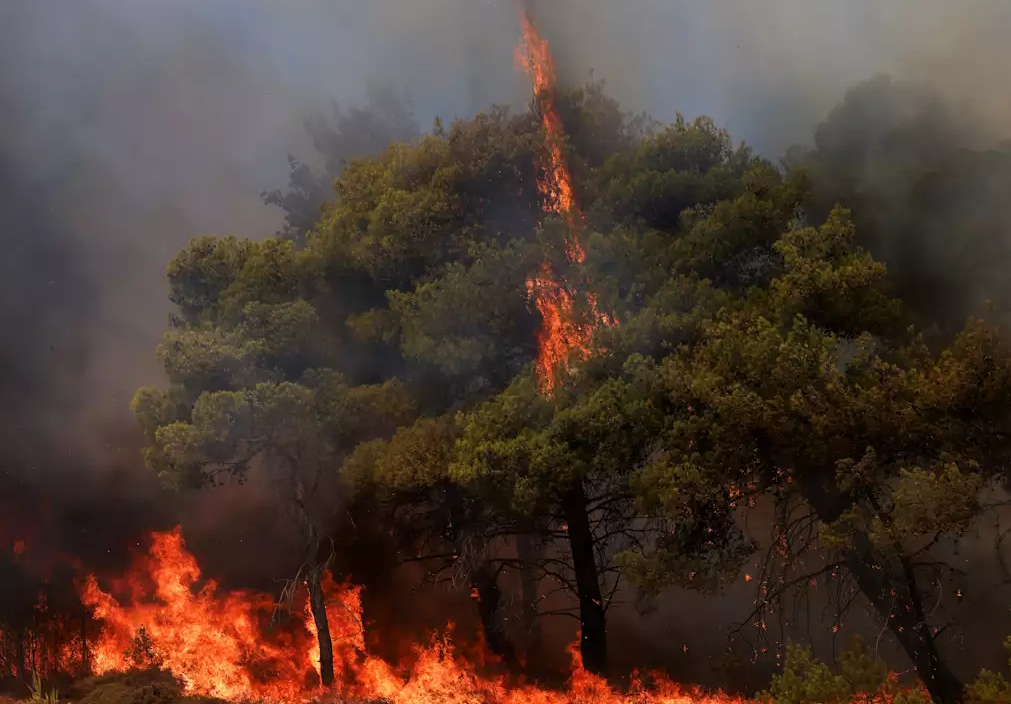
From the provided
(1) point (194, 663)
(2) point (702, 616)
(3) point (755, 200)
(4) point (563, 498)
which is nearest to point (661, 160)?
(3) point (755, 200)

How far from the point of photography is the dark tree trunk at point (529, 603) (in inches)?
731

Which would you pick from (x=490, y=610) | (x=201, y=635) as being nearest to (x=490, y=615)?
(x=490, y=610)

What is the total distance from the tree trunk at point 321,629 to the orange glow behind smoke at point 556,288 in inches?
253

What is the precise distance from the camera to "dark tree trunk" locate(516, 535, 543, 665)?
18.6m

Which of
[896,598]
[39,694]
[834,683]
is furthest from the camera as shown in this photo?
[39,694]

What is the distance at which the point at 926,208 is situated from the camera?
13.3 meters

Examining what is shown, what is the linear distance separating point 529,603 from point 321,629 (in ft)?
18.0

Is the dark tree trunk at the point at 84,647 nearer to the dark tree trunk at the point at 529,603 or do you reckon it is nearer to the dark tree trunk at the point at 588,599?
the dark tree trunk at the point at 529,603

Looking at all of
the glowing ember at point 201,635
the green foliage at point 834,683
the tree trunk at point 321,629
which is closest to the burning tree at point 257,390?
the tree trunk at point 321,629

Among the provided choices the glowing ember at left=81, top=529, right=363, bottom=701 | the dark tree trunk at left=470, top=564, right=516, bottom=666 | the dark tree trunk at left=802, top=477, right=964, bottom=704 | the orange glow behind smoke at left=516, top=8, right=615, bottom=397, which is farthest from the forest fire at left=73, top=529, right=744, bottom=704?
the orange glow behind smoke at left=516, top=8, right=615, bottom=397

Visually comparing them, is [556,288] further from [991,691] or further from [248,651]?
[248,651]

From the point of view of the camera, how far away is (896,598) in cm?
1212

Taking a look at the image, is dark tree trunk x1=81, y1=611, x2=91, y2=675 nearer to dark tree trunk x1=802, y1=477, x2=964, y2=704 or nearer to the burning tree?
the burning tree

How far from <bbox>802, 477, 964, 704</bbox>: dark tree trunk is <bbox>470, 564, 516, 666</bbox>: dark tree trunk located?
7.50 meters
